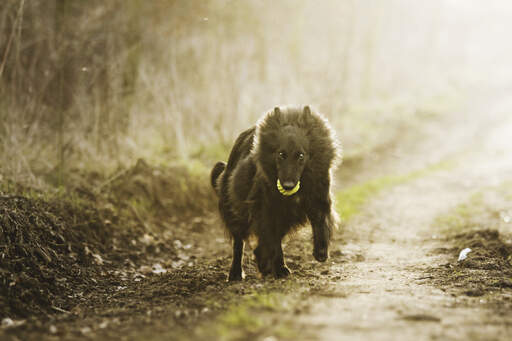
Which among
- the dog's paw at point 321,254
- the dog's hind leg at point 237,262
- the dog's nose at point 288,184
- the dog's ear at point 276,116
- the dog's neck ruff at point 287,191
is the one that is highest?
the dog's ear at point 276,116

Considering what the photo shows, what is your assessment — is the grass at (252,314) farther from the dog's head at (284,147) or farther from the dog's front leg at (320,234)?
the dog's head at (284,147)

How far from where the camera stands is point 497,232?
805 centimetres

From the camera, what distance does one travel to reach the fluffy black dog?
18.0 ft

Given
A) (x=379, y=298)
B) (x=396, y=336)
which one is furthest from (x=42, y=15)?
(x=396, y=336)

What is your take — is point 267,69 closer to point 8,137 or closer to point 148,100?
point 148,100

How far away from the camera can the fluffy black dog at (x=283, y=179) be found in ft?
18.0

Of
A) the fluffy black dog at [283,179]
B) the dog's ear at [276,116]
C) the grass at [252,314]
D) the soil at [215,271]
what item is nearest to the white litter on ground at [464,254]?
the soil at [215,271]

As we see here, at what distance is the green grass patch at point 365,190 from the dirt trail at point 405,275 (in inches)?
10.7

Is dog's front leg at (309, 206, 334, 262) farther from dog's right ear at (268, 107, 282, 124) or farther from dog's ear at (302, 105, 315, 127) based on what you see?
dog's right ear at (268, 107, 282, 124)

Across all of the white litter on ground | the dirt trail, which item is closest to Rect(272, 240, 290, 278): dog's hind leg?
the dirt trail

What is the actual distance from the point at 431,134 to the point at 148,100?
1447cm

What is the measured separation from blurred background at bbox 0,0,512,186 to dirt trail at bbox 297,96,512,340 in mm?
4126

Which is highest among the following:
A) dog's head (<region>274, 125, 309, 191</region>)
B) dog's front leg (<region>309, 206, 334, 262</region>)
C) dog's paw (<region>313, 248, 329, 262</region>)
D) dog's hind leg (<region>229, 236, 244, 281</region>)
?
dog's head (<region>274, 125, 309, 191</region>)

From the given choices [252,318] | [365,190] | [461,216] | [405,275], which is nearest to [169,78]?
[365,190]
